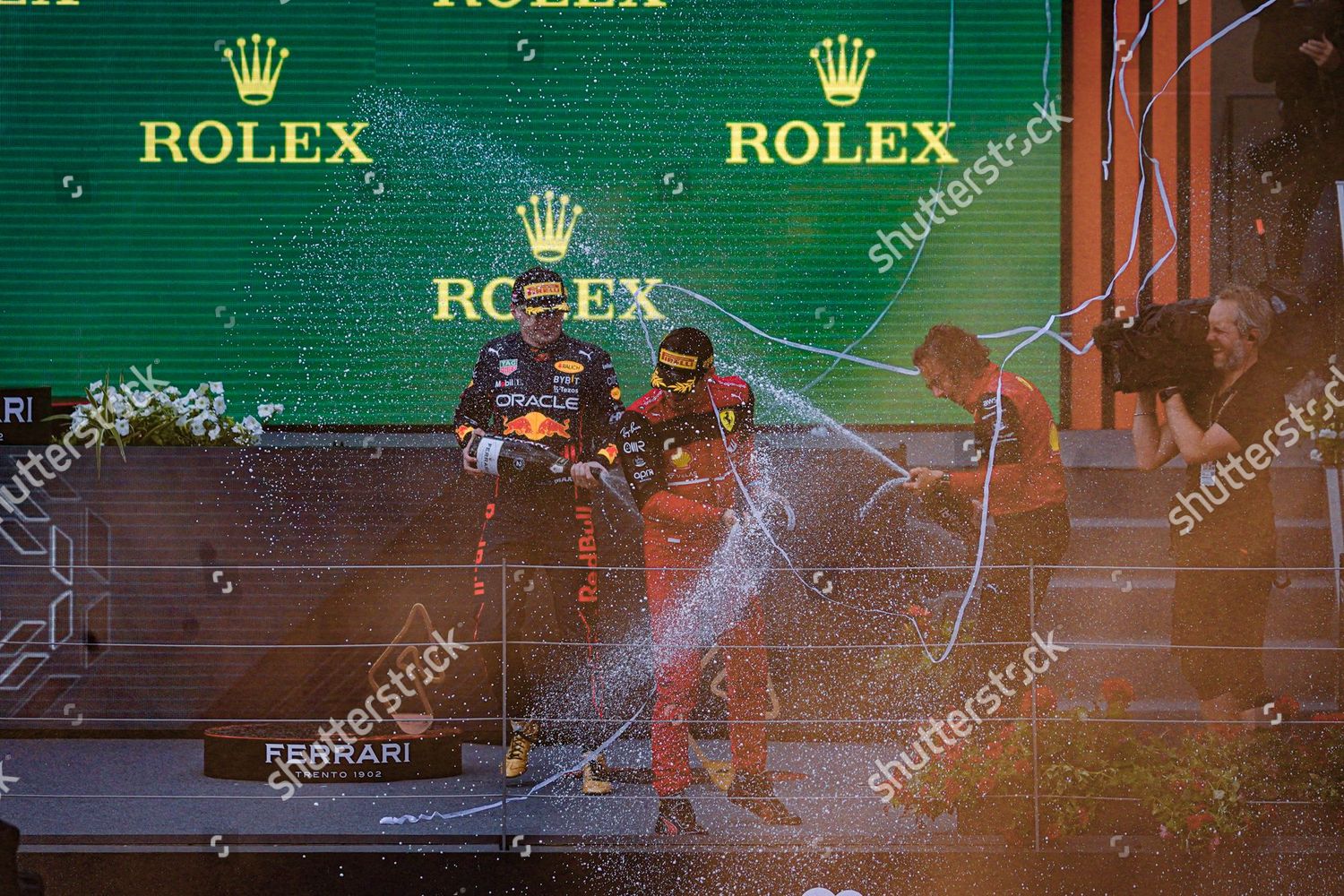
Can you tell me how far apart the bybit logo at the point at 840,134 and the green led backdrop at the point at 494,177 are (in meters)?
0.01

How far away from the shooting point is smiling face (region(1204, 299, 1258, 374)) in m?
4.72

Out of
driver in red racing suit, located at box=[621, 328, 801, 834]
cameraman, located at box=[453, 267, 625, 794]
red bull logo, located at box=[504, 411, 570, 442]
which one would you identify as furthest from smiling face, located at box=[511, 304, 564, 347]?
driver in red racing suit, located at box=[621, 328, 801, 834]

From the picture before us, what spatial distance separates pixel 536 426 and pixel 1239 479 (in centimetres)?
249

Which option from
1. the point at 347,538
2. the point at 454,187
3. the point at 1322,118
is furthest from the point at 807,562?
the point at 1322,118

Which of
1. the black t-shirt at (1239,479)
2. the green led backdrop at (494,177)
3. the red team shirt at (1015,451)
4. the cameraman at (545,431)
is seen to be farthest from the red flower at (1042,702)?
the green led backdrop at (494,177)

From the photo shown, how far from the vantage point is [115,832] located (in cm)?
370

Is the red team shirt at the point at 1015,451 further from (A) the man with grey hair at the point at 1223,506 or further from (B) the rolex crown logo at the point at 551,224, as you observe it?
(B) the rolex crown logo at the point at 551,224

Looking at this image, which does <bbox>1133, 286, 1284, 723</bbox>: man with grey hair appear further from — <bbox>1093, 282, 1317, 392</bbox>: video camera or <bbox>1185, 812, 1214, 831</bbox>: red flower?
<bbox>1185, 812, 1214, 831</bbox>: red flower

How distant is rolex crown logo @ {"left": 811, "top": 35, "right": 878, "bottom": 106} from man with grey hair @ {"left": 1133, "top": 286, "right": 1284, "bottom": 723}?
201 centimetres

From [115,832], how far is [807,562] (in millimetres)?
2831

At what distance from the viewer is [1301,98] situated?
20.5ft

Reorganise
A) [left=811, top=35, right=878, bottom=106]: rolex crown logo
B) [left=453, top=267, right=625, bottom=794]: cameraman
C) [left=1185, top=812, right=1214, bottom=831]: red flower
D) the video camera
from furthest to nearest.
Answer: [left=811, top=35, right=878, bottom=106]: rolex crown logo < [left=453, top=267, right=625, bottom=794]: cameraman < the video camera < [left=1185, top=812, right=1214, bottom=831]: red flower

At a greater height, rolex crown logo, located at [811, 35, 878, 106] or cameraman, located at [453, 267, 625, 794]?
rolex crown logo, located at [811, 35, 878, 106]

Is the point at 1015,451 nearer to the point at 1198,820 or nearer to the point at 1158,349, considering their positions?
the point at 1158,349
